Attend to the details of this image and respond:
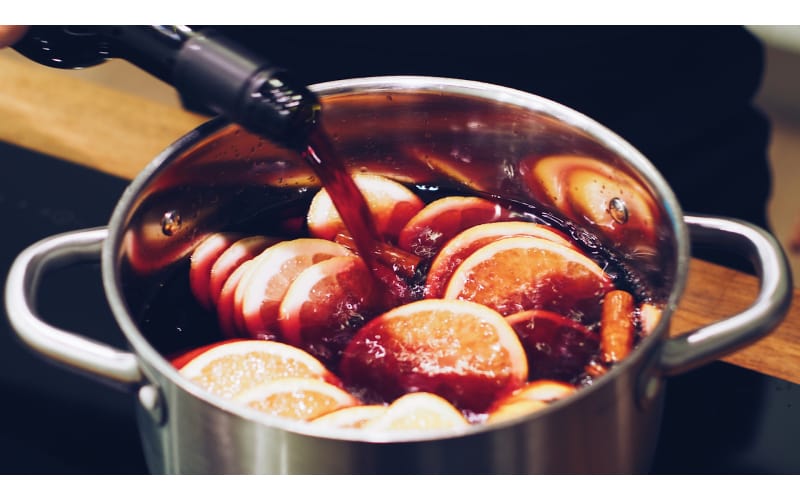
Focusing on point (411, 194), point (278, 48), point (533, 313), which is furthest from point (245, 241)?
point (278, 48)

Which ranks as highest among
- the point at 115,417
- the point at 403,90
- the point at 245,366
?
the point at 403,90

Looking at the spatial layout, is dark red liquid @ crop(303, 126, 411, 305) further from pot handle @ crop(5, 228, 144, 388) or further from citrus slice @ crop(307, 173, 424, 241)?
pot handle @ crop(5, 228, 144, 388)

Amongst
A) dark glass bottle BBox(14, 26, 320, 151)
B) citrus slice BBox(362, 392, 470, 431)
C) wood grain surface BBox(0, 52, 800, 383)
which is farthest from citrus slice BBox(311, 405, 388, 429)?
wood grain surface BBox(0, 52, 800, 383)

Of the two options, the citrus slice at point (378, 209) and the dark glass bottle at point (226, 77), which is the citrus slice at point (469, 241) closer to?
the citrus slice at point (378, 209)

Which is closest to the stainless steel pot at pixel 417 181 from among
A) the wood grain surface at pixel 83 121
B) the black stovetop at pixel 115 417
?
the black stovetop at pixel 115 417

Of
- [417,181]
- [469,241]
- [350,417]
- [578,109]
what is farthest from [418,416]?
[578,109]

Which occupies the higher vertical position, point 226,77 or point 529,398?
point 226,77

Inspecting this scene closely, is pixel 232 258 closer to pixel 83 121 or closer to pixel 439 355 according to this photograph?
pixel 439 355
